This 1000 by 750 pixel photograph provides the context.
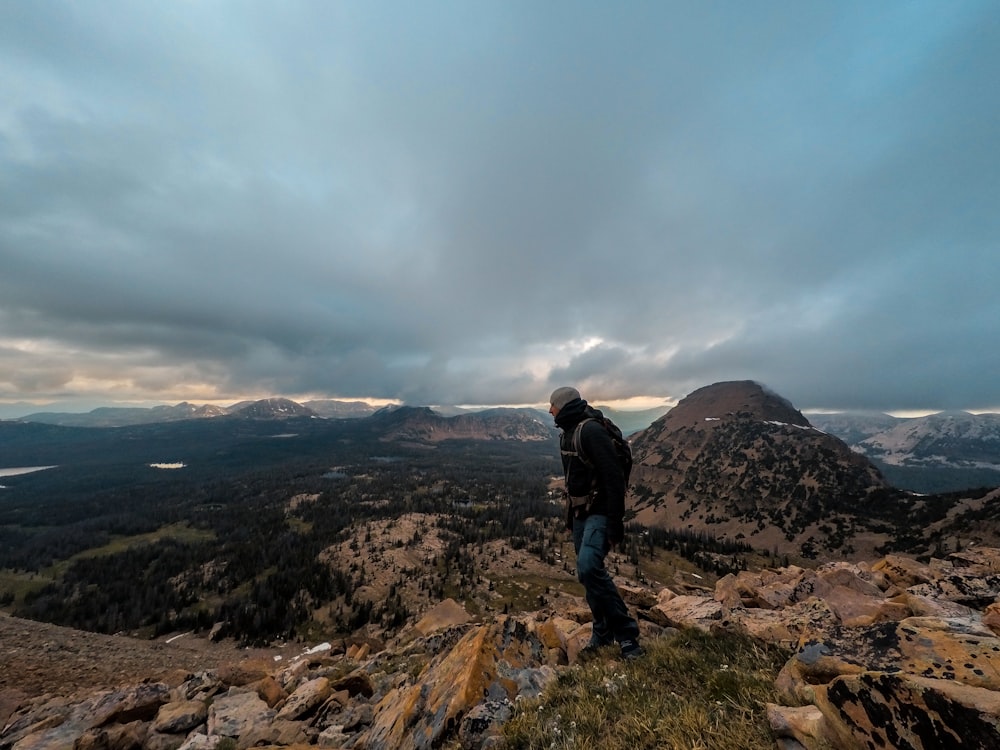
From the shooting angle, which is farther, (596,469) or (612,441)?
(612,441)

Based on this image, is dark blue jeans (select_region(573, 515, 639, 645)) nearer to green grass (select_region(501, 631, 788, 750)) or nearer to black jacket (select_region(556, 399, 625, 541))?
black jacket (select_region(556, 399, 625, 541))

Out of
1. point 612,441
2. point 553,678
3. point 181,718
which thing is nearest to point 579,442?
point 612,441

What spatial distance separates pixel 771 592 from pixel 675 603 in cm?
601

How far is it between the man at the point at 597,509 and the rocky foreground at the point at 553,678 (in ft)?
5.15

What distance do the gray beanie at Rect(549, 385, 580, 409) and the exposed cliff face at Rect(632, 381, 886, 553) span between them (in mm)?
130816

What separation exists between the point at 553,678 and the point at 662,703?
248 cm

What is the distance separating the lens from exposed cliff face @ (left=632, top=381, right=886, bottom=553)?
115625 mm

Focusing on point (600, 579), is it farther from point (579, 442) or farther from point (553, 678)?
point (579, 442)

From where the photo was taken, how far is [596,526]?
7352 millimetres

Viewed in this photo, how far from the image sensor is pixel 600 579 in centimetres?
740

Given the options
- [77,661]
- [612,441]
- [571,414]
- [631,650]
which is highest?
[571,414]

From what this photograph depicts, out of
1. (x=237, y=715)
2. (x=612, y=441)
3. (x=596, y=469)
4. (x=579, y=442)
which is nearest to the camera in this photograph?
(x=596, y=469)

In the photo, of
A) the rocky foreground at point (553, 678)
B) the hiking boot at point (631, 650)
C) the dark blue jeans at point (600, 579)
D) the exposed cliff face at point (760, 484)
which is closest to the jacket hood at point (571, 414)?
the dark blue jeans at point (600, 579)

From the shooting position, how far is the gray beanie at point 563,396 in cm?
805
